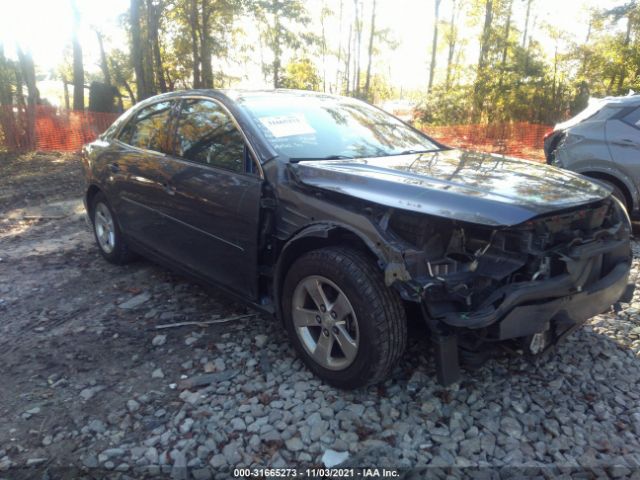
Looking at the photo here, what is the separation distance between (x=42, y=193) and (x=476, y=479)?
8.74 m

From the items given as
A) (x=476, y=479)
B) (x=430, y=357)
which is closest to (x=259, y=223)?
(x=430, y=357)

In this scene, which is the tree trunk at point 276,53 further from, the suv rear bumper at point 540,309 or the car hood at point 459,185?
the suv rear bumper at point 540,309

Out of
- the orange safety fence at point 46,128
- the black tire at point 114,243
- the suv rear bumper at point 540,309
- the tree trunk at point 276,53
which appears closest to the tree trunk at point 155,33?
the orange safety fence at point 46,128

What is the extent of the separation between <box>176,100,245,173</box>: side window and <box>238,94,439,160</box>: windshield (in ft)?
0.61

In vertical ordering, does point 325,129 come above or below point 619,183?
above

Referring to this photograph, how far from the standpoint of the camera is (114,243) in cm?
477

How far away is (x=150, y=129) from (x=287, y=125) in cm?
148

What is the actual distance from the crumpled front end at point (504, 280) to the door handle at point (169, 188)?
71.7 inches

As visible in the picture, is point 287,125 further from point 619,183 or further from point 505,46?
point 505,46

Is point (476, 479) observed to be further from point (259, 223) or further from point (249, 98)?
point (249, 98)

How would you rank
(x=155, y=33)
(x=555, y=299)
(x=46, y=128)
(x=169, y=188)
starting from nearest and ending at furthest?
(x=555, y=299)
(x=169, y=188)
(x=46, y=128)
(x=155, y=33)

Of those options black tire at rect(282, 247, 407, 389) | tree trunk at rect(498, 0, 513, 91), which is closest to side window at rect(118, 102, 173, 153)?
black tire at rect(282, 247, 407, 389)

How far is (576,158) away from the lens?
5793mm

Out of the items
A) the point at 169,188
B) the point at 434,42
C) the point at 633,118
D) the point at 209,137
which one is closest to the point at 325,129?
the point at 209,137
